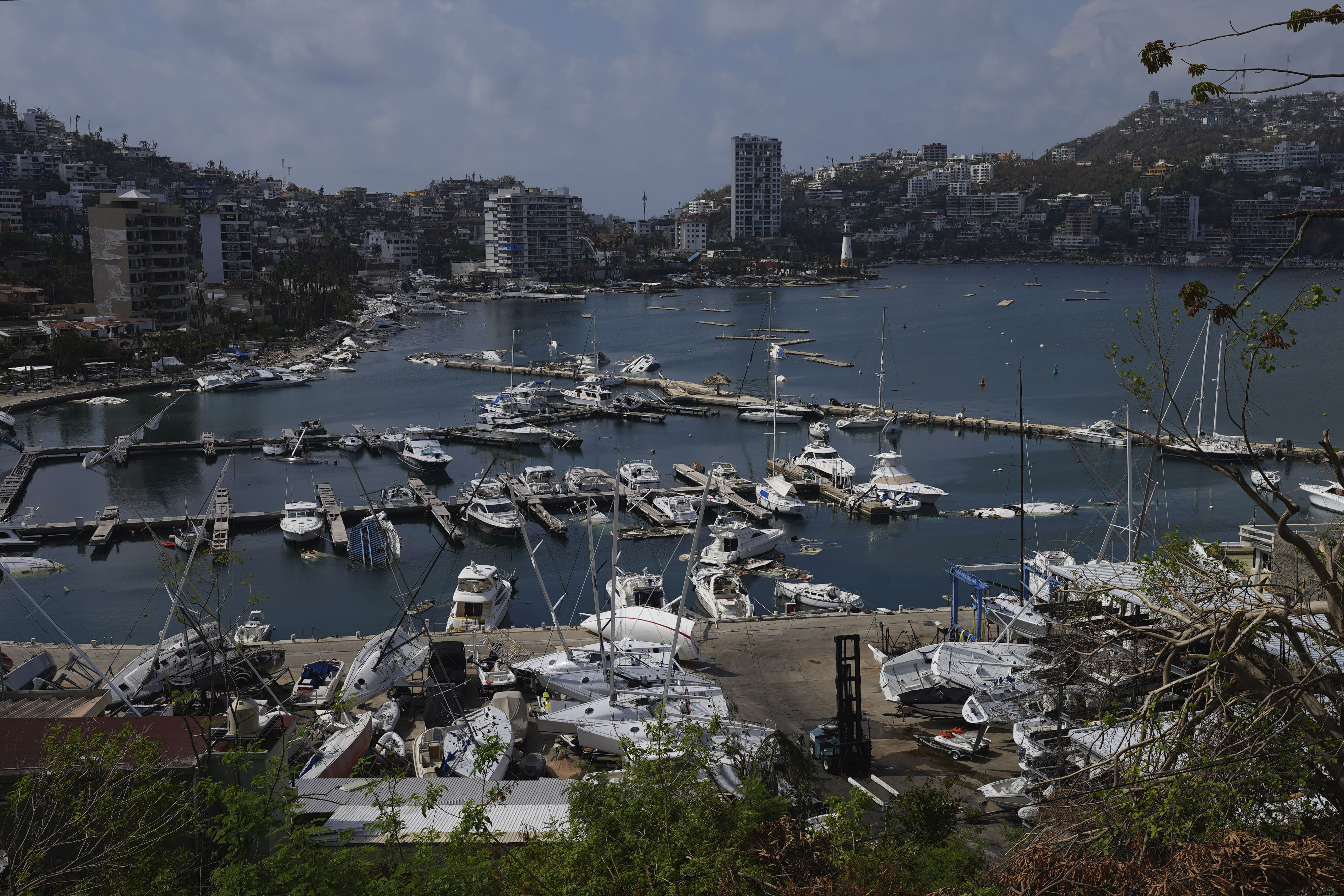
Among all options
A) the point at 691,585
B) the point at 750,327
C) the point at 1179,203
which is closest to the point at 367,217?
the point at 750,327

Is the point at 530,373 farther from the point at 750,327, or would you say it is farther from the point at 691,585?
the point at 691,585

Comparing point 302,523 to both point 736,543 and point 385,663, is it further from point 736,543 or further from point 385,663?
point 385,663

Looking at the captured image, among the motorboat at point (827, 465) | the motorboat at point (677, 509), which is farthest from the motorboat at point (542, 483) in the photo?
the motorboat at point (827, 465)

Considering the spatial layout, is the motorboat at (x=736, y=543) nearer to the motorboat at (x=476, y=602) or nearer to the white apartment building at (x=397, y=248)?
the motorboat at (x=476, y=602)

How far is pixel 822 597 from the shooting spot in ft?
49.6

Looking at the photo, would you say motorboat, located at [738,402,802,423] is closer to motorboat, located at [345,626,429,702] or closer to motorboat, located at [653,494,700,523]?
motorboat, located at [653,494,700,523]

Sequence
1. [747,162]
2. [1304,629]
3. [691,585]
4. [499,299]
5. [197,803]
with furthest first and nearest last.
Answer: [747,162] → [499,299] → [691,585] → [197,803] → [1304,629]

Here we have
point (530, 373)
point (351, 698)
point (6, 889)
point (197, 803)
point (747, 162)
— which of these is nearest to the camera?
point (6, 889)

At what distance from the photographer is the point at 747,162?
391 ft

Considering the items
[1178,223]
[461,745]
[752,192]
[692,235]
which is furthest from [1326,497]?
[752,192]

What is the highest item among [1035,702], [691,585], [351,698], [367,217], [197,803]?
[367,217]

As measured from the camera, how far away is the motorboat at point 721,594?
14.8 m

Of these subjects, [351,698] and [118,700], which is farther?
[118,700]

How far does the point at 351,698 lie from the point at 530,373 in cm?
3501
